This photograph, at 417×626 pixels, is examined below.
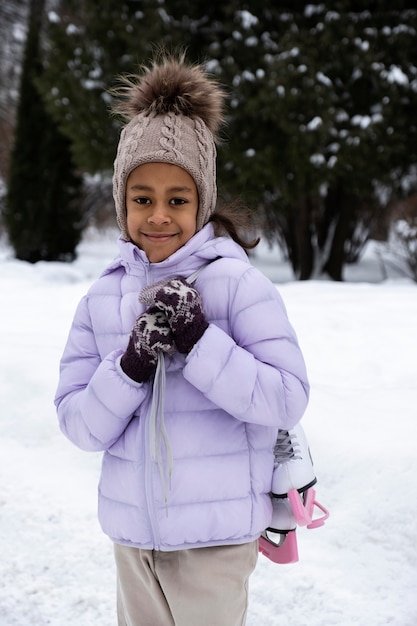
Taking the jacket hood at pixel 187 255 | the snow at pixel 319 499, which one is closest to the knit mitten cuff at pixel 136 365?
the jacket hood at pixel 187 255

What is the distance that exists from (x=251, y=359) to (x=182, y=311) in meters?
0.19

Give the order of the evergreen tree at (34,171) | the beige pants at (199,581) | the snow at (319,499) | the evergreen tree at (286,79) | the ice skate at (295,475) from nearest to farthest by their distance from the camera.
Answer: the beige pants at (199,581)
the ice skate at (295,475)
the snow at (319,499)
the evergreen tree at (286,79)
the evergreen tree at (34,171)

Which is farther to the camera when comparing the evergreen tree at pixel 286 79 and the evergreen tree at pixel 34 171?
the evergreen tree at pixel 34 171

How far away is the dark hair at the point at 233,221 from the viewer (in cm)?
172

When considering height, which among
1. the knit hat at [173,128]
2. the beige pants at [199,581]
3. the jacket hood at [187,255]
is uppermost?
the knit hat at [173,128]

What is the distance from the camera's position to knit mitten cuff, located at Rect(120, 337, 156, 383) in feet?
4.79

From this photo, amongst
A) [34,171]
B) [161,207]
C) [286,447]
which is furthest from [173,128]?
[34,171]

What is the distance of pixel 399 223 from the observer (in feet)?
38.6

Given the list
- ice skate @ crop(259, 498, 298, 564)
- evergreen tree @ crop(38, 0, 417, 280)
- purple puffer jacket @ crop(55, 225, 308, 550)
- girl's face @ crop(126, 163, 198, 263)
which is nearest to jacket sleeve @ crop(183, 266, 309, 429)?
purple puffer jacket @ crop(55, 225, 308, 550)

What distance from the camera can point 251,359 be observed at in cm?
147

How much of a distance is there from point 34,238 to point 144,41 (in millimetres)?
4925

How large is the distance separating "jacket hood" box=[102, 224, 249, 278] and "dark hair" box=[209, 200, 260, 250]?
65 millimetres

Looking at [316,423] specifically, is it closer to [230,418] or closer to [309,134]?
[230,418]

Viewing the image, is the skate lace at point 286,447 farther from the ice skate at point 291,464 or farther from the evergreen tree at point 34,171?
the evergreen tree at point 34,171
